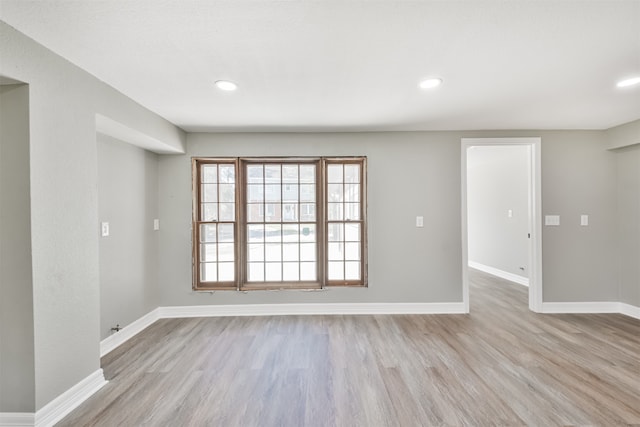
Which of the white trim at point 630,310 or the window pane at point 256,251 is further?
the window pane at point 256,251

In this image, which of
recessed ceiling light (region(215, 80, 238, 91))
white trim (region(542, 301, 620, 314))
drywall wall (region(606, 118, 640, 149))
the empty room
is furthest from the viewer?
white trim (region(542, 301, 620, 314))

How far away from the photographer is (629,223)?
3273 millimetres

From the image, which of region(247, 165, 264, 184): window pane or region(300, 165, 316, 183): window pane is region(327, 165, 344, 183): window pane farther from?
region(247, 165, 264, 184): window pane

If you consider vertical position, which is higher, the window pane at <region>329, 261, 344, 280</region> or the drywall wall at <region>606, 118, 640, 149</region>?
the drywall wall at <region>606, 118, 640, 149</region>

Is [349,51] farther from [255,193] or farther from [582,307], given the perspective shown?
[582,307]

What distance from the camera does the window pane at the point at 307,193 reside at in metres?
3.53

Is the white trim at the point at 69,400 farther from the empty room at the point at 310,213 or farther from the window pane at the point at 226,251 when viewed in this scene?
the window pane at the point at 226,251

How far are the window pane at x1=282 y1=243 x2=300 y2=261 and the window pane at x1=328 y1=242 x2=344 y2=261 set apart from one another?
1.43ft

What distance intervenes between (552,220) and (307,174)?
316 centimetres

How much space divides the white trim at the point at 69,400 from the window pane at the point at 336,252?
244cm

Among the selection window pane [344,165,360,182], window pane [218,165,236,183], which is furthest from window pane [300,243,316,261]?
window pane [218,165,236,183]

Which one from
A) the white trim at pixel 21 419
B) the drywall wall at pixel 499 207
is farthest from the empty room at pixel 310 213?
the drywall wall at pixel 499 207

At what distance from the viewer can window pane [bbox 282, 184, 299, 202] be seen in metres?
3.52

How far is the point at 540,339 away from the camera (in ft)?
8.85
